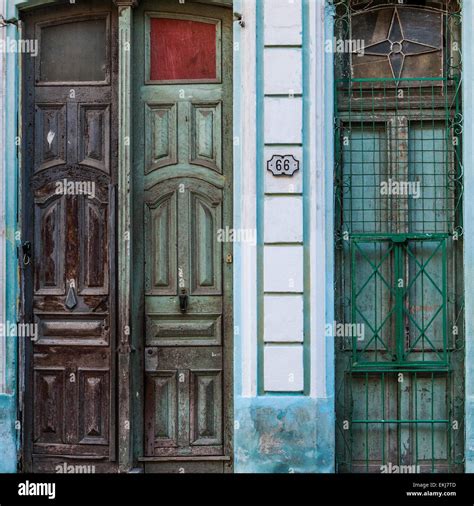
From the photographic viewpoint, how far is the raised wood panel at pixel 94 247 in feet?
25.8

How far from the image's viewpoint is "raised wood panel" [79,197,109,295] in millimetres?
7867

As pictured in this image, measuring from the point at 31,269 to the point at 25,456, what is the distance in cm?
157

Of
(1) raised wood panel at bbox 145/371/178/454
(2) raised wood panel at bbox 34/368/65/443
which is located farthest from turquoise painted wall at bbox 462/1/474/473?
(2) raised wood panel at bbox 34/368/65/443

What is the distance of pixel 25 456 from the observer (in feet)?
25.6

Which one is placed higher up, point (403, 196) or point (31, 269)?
point (403, 196)

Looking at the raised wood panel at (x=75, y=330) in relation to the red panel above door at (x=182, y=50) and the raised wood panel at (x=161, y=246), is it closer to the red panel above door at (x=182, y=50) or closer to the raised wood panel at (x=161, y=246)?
the raised wood panel at (x=161, y=246)

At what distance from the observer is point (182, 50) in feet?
26.0

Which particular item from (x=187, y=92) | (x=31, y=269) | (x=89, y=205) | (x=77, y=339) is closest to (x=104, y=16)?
(x=187, y=92)

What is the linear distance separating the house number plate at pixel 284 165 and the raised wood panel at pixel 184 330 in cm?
133

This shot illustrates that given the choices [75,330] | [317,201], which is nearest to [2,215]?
[75,330]

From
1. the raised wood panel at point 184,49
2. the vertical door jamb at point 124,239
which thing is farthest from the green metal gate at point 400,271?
the vertical door jamb at point 124,239

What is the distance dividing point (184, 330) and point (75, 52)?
2566 mm

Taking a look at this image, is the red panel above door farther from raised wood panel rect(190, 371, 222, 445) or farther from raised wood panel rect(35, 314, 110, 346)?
raised wood panel rect(190, 371, 222, 445)

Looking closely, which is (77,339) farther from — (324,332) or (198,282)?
(324,332)
